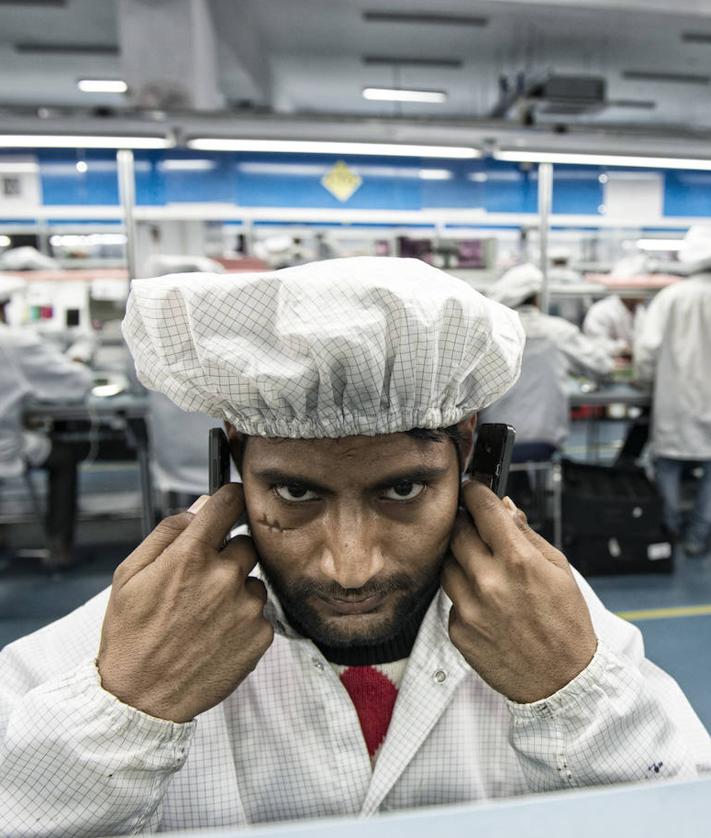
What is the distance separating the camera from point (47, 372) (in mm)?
3629

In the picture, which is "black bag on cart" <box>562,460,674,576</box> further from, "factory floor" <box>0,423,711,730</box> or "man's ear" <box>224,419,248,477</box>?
"man's ear" <box>224,419,248,477</box>

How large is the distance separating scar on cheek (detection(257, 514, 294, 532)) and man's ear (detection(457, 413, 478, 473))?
0.29 metres

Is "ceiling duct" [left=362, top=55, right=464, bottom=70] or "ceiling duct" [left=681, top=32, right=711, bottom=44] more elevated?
"ceiling duct" [left=362, top=55, right=464, bottom=70]

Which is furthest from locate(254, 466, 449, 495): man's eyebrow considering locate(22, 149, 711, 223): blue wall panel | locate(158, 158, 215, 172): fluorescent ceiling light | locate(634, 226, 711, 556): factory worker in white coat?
locate(158, 158, 215, 172): fluorescent ceiling light

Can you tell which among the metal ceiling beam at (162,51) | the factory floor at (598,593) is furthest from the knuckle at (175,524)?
the metal ceiling beam at (162,51)

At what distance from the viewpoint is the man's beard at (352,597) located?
872 millimetres

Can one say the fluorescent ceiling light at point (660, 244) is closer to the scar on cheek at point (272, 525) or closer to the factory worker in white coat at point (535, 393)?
the factory worker in white coat at point (535, 393)

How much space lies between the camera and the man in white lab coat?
3492 mm

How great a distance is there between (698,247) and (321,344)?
3.85m

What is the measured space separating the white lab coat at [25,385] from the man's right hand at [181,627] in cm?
307

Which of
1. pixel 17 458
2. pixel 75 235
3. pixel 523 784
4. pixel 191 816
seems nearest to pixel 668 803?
pixel 523 784

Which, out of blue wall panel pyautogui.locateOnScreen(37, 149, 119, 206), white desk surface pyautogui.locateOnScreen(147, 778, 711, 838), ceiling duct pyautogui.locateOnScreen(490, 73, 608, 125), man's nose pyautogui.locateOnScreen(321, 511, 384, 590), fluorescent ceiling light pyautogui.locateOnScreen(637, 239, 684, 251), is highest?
ceiling duct pyautogui.locateOnScreen(490, 73, 608, 125)

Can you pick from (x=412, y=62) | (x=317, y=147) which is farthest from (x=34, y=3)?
(x=317, y=147)

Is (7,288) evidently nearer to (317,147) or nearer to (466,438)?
(317,147)
